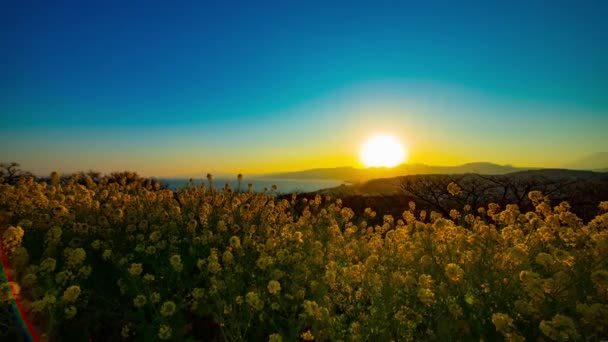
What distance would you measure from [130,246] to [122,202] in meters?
2.16

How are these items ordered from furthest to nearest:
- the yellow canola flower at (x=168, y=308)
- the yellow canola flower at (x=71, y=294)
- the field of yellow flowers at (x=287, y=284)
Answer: the yellow canola flower at (x=168, y=308), the field of yellow flowers at (x=287, y=284), the yellow canola flower at (x=71, y=294)

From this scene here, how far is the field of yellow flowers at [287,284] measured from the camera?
3.34 metres

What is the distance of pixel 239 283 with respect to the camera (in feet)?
14.4

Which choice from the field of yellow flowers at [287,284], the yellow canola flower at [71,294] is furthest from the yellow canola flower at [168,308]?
the yellow canola flower at [71,294]

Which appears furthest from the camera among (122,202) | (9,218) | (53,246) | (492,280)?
(122,202)

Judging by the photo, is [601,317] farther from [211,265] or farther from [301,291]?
A: [211,265]

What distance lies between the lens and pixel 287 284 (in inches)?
183

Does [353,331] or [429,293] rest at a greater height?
[429,293]

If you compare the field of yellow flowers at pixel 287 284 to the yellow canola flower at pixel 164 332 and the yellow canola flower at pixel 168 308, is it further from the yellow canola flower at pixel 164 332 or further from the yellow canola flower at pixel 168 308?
the yellow canola flower at pixel 164 332

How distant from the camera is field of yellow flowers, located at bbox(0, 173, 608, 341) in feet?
11.0

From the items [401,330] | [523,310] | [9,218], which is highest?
[9,218]

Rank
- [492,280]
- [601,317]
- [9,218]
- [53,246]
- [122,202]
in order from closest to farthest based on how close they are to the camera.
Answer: [601,317]
[492,280]
[53,246]
[9,218]
[122,202]

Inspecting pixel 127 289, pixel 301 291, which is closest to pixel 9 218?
pixel 127 289

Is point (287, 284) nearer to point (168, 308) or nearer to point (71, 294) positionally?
point (168, 308)
